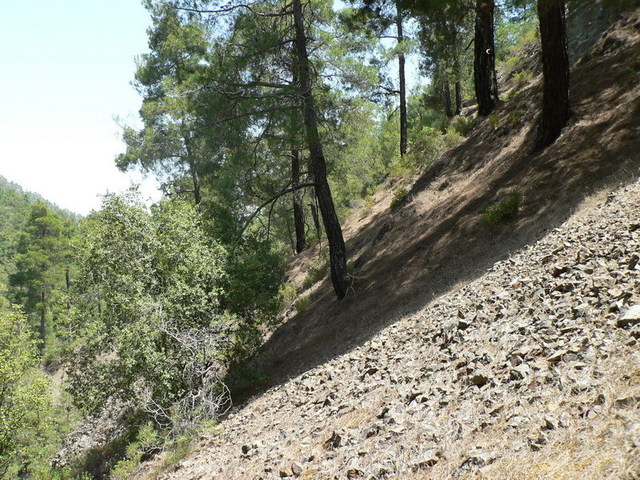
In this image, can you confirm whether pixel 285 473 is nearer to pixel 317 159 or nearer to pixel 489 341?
pixel 489 341

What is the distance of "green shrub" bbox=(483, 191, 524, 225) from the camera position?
966 centimetres

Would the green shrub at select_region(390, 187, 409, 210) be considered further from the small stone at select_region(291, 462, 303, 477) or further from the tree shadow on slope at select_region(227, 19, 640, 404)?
the small stone at select_region(291, 462, 303, 477)

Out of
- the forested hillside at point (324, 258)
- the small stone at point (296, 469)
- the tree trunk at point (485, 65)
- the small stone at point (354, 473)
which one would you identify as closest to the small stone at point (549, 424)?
the forested hillside at point (324, 258)

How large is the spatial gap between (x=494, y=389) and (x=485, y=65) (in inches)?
534

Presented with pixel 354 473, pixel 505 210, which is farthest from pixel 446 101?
pixel 354 473

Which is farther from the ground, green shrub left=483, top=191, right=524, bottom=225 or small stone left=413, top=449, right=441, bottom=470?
green shrub left=483, top=191, right=524, bottom=225

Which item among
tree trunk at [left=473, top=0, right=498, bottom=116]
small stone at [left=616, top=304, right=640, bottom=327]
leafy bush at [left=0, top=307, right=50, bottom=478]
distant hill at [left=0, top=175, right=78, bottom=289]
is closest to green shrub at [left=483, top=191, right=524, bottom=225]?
small stone at [left=616, top=304, right=640, bottom=327]

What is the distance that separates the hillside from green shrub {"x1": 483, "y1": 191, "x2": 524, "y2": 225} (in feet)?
0.77

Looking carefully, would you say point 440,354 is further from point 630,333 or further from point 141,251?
point 141,251

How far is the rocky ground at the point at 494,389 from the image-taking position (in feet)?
10.8

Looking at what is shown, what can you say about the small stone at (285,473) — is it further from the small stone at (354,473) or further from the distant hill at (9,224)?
the distant hill at (9,224)

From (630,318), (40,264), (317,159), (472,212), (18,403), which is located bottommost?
(630,318)

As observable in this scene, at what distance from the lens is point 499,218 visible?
9812mm

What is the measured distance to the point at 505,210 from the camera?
9734mm
